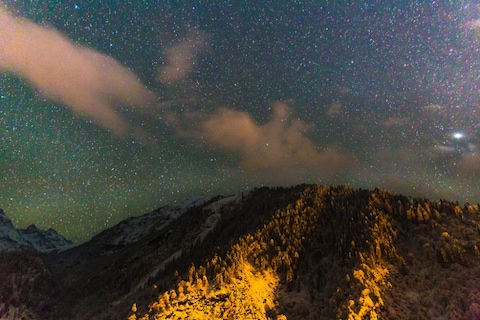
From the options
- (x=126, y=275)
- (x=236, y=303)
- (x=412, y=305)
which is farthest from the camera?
(x=126, y=275)

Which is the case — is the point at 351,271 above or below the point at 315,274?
above

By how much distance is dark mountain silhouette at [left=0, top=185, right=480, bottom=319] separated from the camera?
173 feet

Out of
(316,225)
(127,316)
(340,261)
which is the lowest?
(127,316)

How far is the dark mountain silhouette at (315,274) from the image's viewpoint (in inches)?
2074

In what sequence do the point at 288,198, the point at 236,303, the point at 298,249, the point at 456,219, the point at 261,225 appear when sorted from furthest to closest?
the point at 288,198
the point at 261,225
the point at 298,249
the point at 456,219
the point at 236,303

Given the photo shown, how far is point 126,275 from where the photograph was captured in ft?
340

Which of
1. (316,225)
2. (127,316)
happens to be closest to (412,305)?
(316,225)

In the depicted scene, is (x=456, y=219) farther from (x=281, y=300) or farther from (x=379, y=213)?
(x=281, y=300)

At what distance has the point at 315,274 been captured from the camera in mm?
65750

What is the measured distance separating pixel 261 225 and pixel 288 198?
28.8 metres

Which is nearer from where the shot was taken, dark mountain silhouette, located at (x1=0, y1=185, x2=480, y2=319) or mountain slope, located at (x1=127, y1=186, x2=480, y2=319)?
mountain slope, located at (x1=127, y1=186, x2=480, y2=319)

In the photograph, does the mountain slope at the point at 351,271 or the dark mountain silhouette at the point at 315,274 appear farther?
the dark mountain silhouette at the point at 315,274

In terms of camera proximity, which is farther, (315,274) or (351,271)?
(315,274)

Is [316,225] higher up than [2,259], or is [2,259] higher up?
[316,225]
